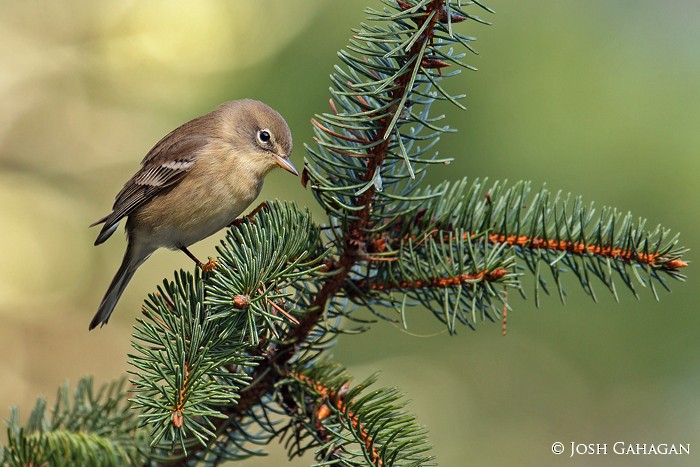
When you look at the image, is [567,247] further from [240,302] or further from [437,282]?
[240,302]

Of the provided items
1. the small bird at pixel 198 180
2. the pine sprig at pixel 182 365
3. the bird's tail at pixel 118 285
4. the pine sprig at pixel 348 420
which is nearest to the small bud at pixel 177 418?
the pine sprig at pixel 182 365

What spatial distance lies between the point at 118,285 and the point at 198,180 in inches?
23.0

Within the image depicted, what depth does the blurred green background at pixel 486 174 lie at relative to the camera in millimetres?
2805

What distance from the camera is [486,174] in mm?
2965

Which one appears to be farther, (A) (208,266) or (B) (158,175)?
(B) (158,175)

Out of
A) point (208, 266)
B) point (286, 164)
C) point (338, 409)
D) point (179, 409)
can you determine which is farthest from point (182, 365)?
point (286, 164)

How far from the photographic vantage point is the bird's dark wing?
336 cm

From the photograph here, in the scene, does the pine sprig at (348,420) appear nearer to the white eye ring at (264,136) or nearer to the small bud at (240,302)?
the small bud at (240,302)

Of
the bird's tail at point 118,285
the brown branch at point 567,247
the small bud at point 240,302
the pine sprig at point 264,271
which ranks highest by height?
the bird's tail at point 118,285

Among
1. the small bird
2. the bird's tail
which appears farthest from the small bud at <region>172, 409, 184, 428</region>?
the small bird

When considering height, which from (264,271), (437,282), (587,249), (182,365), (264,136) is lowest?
(182,365)

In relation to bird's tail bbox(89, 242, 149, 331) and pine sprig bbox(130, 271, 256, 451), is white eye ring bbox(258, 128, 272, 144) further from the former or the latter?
pine sprig bbox(130, 271, 256, 451)

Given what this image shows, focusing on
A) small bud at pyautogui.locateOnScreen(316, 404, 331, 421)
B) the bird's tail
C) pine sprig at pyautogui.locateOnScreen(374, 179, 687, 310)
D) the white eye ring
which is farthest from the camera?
the white eye ring

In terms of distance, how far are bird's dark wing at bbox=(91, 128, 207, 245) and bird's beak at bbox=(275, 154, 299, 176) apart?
0.39 metres
